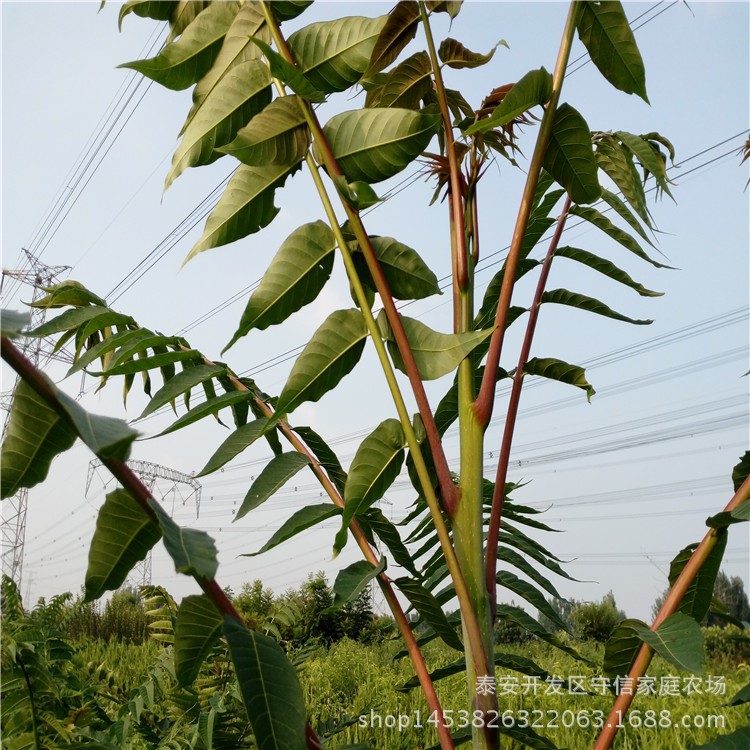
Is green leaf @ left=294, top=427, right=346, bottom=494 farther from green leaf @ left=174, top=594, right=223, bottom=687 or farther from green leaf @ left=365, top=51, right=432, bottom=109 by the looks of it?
green leaf @ left=365, top=51, right=432, bottom=109

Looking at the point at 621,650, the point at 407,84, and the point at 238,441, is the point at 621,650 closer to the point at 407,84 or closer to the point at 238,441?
the point at 238,441

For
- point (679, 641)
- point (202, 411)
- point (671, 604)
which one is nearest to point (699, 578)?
point (671, 604)

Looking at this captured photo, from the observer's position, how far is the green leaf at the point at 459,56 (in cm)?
104

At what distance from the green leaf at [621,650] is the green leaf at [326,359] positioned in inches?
18.9

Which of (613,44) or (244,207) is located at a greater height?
(613,44)

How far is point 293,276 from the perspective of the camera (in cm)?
83

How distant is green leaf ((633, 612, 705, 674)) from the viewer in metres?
0.71

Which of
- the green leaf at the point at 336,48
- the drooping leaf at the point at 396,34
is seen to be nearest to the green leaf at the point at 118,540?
the green leaf at the point at 336,48

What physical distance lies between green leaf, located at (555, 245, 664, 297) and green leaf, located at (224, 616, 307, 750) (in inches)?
29.7

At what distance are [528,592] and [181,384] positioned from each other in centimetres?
60

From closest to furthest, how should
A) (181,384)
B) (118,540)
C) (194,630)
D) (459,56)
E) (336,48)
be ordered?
(118,540) → (194,630) → (336,48) → (181,384) → (459,56)

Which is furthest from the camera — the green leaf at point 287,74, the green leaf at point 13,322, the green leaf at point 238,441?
the green leaf at point 238,441

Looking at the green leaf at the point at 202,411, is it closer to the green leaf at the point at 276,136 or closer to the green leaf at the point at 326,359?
the green leaf at the point at 326,359

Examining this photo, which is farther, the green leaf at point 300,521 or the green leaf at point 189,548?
the green leaf at point 300,521
